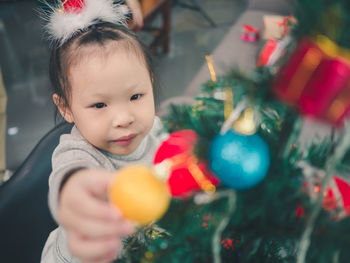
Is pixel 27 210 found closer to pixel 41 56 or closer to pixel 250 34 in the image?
pixel 250 34

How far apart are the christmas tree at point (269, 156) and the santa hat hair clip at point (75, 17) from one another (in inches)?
17.6

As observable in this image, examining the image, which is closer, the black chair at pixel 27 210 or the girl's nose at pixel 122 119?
A: the girl's nose at pixel 122 119

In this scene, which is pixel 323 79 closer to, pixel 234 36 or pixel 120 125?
pixel 120 125

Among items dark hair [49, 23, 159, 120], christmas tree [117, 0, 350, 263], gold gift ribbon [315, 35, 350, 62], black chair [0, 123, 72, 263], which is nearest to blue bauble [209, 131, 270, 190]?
christmas tree [117, 0, 350, 263]

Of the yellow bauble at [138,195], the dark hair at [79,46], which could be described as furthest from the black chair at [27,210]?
the yellow bauble at [138,195]

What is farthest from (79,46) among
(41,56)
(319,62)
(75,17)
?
(41,56)

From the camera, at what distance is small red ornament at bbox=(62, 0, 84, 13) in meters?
0.72

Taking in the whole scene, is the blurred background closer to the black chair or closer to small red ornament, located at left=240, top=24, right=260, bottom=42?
small red ornament, located at left=240, top=24, right=260, bottom=42

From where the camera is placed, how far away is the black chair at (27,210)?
808 mm

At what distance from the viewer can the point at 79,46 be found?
2.19ft

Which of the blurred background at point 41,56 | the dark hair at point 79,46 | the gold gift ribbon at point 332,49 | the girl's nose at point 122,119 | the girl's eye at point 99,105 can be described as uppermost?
the gold gift ribbon at point 332,49

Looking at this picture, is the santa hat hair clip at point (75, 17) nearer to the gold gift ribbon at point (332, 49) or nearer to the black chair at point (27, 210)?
the black chair at point (27, 210)

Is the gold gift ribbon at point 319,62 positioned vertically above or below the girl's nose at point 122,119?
above

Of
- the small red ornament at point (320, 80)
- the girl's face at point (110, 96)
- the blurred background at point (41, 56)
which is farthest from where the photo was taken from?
the blurred background at point (41, 56)
